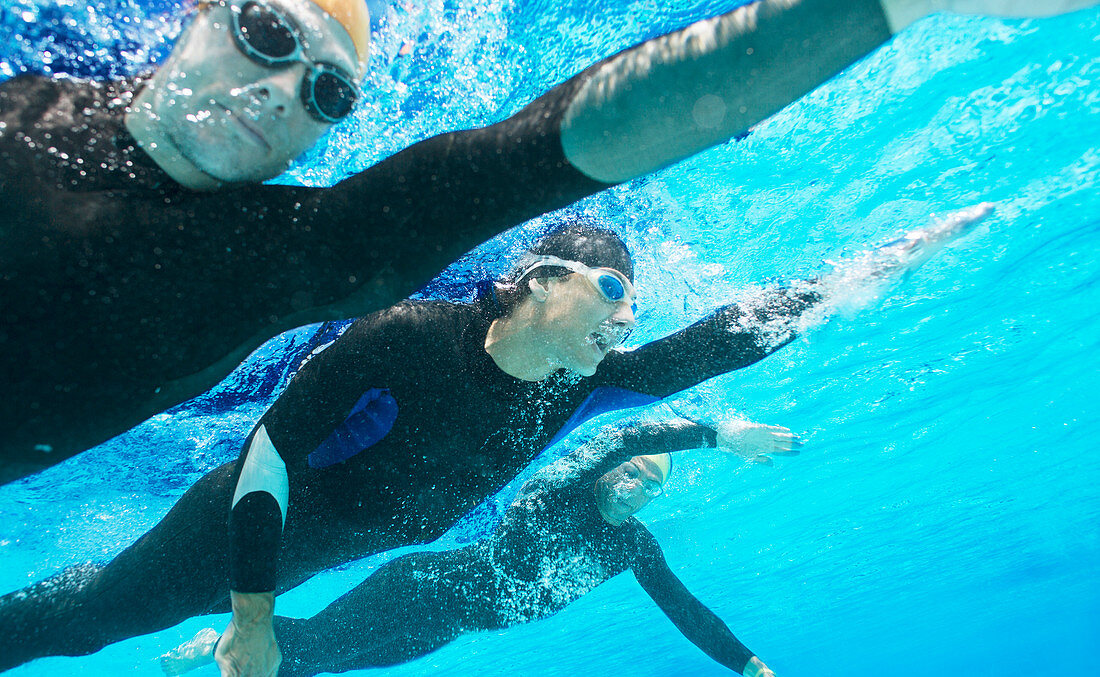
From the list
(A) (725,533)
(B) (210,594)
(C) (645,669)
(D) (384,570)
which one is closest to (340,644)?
(D) (384,570)

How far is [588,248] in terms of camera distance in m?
3.89

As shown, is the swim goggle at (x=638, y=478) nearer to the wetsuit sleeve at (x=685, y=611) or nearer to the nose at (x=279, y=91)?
the wetsuit sleeve at (x=685, y=611)

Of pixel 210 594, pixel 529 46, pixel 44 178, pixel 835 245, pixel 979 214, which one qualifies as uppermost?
pixel 835 245

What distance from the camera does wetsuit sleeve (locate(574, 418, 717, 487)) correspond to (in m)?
7.52

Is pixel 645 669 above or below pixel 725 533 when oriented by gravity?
below

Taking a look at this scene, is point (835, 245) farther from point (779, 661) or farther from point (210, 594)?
point (779, 661)

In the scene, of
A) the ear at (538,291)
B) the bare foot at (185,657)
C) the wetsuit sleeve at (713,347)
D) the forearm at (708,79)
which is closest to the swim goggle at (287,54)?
the forearm at (708,79)

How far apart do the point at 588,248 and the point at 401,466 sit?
1994 mm

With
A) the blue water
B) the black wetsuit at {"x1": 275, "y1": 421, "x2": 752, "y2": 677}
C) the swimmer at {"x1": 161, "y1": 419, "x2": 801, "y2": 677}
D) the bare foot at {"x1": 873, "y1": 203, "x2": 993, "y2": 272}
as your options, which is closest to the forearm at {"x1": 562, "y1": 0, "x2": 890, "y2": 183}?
the bare foot at {"x1": 873, "y1": 203, "x2": 993, "y2": 272}

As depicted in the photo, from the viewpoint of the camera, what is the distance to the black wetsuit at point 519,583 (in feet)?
23.9

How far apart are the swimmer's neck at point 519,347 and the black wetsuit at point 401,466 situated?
0.08 m

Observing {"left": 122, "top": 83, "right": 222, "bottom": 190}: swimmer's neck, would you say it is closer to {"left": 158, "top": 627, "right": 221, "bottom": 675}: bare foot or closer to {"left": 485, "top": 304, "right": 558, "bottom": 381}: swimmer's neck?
{"left": 485, "top": 304, "right": 558, "bottom": 381}: swimmer's neck

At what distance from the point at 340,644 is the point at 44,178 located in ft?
24.4

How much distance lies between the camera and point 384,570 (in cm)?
783
